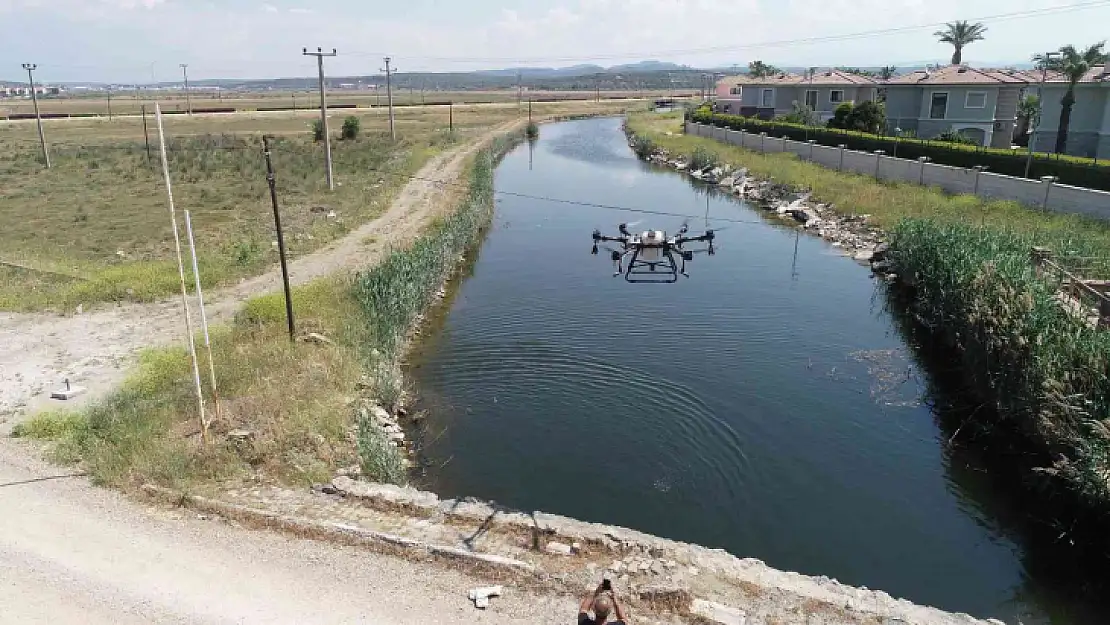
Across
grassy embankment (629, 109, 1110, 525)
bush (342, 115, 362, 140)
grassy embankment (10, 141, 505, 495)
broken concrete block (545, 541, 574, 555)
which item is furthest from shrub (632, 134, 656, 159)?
broken concrete block (545, 541, 574, 555)

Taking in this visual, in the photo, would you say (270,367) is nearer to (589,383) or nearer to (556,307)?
(589,383)

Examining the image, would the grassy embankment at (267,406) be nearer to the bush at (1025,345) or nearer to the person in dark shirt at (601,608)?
the person in dark shirt at (601,608)

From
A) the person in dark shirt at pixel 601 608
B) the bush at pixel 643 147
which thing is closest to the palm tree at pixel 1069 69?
the bush at pixel 643 147

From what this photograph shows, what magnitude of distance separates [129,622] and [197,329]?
1196 centimetres

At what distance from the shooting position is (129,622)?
9266mm

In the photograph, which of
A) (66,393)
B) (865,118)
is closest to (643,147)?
(865,118)

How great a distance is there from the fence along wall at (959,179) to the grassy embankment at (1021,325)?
82 cm

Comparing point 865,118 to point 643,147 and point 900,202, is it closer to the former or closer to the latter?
point 900,202

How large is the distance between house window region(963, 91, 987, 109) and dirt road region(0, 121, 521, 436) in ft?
142

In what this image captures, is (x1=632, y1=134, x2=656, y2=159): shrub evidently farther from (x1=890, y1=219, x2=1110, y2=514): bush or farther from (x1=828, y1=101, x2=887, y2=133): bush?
(x1=890, y1=219, x2=1110, y2=514): bush

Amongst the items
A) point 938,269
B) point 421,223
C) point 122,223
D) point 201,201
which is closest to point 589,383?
point 938,269

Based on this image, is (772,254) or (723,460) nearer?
(723,460)

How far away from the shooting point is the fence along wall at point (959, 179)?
2913 centimetres

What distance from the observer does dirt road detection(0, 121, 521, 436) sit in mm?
16297
